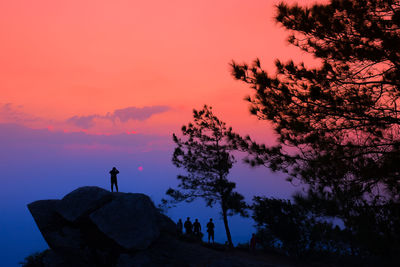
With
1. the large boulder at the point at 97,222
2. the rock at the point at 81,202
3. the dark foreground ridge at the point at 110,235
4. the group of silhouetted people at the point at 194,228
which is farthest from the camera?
the group of silhouetted people at the point at 194,228

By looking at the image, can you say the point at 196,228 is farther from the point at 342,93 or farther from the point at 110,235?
the point at 342,93

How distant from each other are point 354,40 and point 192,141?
15.3 m

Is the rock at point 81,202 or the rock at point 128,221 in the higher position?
the rock at point 81,202

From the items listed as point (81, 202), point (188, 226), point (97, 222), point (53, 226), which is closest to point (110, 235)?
point (97, 222)

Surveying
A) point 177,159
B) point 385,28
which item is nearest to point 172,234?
point 177,159

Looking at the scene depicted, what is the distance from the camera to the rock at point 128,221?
47.3 feet

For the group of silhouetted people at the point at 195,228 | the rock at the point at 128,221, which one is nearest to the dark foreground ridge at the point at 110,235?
the rock at the point at 128,221

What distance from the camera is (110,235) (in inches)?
565

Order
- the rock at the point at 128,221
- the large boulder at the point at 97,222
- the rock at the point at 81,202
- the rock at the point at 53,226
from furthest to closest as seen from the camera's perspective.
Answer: the rock at the point at 81,202 → the rock at the point at 53,226 → the large boulder at the point at 97,222 → the rock at the point at 128,221

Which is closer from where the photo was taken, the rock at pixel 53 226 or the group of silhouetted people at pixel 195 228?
the rock at pixel 53 226

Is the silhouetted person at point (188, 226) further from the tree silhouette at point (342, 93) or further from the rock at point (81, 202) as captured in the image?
the tree silhouette at point (342, 93)

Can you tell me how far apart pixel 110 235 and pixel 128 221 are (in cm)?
105

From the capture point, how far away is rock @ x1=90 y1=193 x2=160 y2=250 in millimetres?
14430

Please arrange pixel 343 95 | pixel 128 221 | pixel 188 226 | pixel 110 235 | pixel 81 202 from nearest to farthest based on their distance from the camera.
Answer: pixel 343 95, pixel 110 235, pixel 128 221, pixel 81 202, pixel 188 226
